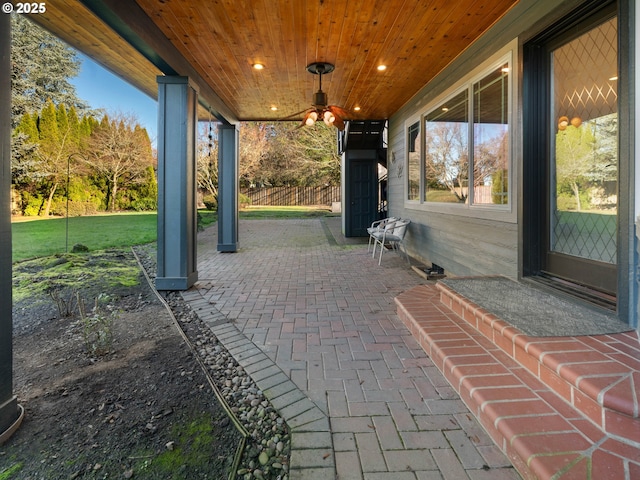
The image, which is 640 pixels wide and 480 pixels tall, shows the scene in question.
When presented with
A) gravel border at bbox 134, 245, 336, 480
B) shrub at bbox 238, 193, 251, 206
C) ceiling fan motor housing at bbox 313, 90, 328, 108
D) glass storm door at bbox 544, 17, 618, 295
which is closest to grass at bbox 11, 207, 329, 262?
ceiling fan motor housing at bbox 313, 90, 328, 108

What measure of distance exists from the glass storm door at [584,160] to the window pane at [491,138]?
0.54 metres

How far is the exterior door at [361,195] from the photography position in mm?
9258

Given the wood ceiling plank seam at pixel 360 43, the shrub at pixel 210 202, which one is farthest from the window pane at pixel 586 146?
the shrub at pixel 210 202

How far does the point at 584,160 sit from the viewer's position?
259 cm

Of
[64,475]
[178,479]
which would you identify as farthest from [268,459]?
[64,475]

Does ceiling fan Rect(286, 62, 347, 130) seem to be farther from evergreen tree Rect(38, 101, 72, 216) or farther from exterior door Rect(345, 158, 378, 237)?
evergreen tree Rect(38, 101, 72, 216)

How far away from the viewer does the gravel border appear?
1457 mm

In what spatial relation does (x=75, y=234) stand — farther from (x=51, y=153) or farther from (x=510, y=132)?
(x=510, y=132)

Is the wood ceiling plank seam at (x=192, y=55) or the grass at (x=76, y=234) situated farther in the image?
the grass at (x=76, y=234)

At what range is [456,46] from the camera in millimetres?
3885

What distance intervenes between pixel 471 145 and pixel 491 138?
41 centimetres

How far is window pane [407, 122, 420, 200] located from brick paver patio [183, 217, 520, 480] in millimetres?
1752

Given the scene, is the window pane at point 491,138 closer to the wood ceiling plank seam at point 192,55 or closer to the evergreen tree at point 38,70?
the wood ceiling plank seam at point 192,55

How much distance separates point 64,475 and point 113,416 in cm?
39
